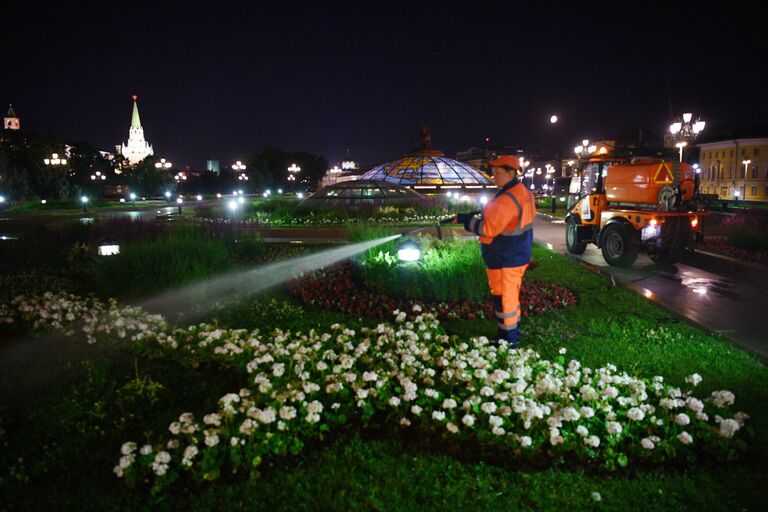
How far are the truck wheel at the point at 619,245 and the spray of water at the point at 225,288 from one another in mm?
5523

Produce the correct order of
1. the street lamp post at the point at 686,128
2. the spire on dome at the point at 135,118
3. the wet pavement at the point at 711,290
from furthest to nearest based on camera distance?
the spire on dome at the point at 135,118
the street lamp post at the point at 686,128
the wet pavement at the point at 711,290

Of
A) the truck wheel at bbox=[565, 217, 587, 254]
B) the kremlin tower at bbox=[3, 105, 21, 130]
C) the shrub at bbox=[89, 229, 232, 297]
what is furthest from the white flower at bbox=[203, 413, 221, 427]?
the kremlin tower at bbox=[3, 105, 21, 130]

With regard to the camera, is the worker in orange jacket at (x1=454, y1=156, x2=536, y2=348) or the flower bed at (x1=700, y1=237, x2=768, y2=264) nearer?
the worker in orange jacket at (x1=454, y1=156, x2=536, y2=348)

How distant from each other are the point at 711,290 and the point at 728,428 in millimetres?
7397

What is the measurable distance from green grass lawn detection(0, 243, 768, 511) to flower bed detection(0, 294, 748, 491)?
0.15m

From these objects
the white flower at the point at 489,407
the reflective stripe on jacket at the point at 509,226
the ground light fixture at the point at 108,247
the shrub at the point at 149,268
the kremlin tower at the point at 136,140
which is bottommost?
the white flower at the point at 489,407

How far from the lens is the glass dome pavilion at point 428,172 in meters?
43.4

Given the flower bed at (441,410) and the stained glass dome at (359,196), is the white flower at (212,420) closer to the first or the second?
the flower bed at (441,410)

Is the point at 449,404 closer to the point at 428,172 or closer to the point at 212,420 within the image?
the point at 212,420

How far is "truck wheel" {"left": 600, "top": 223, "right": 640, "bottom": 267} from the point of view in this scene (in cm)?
1316

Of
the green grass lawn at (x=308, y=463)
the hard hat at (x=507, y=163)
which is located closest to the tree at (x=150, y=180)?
the green grass lawn at (x=308, y=463)

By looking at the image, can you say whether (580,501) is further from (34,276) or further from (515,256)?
(34,276)

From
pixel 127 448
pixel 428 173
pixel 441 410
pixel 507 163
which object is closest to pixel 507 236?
pixel 507 163

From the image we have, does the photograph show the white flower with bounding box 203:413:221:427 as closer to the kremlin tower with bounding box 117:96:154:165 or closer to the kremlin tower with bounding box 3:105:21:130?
the kremlin tower with bounding box 3:105:21:130
